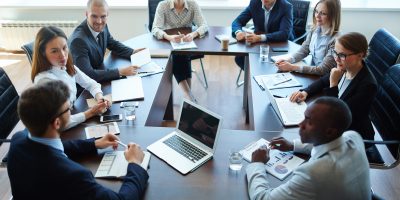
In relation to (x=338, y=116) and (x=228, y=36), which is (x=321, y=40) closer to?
(x=228, y=36)

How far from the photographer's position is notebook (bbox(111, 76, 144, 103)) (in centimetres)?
233

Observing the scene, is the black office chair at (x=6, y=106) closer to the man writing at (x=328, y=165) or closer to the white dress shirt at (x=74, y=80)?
the white dress shirt at (x=74, y=80)

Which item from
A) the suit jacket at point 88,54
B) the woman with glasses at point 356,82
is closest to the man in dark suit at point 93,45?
the suit jacket at point 88,54

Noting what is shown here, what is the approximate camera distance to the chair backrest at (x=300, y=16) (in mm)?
3785

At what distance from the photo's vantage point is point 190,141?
1.85m

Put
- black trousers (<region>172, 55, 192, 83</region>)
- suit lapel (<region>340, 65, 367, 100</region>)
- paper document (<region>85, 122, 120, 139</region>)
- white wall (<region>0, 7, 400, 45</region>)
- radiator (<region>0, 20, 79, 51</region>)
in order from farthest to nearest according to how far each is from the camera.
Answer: radiator (<region>0, 20, 79, 51</region>)
white wall (<region>0, 7, 400, 45</region>)
black trousers (<region>172, 55, 192, 83</region>)
suit lapel (<region>340, 65, 367, 100</region>)
paper document (<region>85, 122, 120, 139</region>)

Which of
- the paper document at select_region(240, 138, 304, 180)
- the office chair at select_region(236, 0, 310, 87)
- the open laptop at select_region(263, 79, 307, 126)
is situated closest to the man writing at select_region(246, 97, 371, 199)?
the paper document at select_region(240, 138, 304, 180)

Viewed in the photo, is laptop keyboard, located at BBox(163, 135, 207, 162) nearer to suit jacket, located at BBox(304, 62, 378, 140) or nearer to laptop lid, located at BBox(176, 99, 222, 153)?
laptop lid, located at BBox(176, 99, 222, 153)

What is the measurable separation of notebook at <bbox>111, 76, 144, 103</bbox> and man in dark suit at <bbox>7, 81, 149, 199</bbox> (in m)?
0.92

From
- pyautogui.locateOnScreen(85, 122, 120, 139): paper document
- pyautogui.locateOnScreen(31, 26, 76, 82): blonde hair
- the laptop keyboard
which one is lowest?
the laptop keyboard

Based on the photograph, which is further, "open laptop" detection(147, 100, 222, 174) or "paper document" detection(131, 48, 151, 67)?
"paper document" detection(131, 48, 151, 67)

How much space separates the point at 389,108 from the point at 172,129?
1331 millimetres

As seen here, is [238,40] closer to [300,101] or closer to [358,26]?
[300,101]

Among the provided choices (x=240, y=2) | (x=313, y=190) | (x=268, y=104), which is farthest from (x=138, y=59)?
(x=240, y=2)
